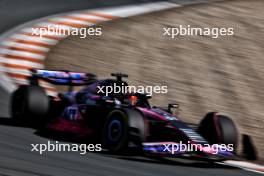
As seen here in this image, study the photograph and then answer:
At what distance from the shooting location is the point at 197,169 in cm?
988

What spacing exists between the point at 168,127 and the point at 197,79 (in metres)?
5.51

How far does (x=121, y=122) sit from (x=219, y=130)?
5.36 feet

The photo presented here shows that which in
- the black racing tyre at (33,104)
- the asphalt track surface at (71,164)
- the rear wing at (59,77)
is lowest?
the asphalt track surface at (71,164)

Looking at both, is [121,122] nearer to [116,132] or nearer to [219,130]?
[116,132]

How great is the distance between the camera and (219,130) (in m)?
11.1

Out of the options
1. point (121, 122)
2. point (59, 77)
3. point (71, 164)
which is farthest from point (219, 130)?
point (59, 77)

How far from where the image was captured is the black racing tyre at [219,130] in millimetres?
11008

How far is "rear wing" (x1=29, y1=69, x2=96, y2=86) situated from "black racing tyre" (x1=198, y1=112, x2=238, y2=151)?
8.52 ft

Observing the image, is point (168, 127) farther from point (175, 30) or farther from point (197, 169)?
point (175, 30)

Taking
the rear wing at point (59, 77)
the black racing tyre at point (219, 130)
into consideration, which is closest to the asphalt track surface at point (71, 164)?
the black racing tyre at point (219, 130)

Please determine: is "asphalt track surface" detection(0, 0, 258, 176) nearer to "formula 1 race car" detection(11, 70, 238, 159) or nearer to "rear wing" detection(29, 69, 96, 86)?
"formula 1 race car" detection(11, 70, 238, 159)

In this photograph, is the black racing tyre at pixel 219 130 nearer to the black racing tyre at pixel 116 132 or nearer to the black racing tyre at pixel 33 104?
the black racing tyre at pixel 116 132

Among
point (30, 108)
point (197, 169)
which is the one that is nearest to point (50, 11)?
point (30, 108)

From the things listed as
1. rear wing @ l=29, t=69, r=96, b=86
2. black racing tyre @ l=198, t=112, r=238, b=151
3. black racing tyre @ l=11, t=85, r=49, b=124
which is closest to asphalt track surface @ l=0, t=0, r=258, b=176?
→ black racing tyre @ l=11, t=85, r=49, b=124
